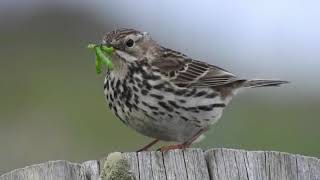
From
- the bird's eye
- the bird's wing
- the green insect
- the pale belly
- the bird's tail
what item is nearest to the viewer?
the green insect

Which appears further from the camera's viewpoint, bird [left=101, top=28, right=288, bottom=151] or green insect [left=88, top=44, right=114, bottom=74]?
bird [left=101, top=28, right=288, bottom=151]

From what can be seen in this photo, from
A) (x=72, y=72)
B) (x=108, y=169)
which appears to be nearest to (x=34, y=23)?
(x=72, y=72)

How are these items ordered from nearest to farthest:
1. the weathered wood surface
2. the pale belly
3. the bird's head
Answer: the weathered wood surface, the pale belly, the bird's head

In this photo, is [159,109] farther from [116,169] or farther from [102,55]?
[116,169]

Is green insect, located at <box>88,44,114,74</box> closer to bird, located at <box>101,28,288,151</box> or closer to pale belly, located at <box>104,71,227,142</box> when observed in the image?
bird, located at <box>101,28,288,151</box>

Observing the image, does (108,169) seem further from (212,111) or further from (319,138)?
(319,138)

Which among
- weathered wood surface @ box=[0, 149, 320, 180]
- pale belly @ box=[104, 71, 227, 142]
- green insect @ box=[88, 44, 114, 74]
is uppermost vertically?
green insect @ box=[88, 44, 114, 74]

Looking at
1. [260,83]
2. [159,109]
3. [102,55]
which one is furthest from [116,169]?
[260,83]

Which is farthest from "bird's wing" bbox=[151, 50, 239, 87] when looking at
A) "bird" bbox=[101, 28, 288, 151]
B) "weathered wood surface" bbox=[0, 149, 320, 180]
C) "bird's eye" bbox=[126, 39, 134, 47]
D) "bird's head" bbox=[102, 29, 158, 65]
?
"weathered wood surface" bbox=[0, 149, 320, 180]
